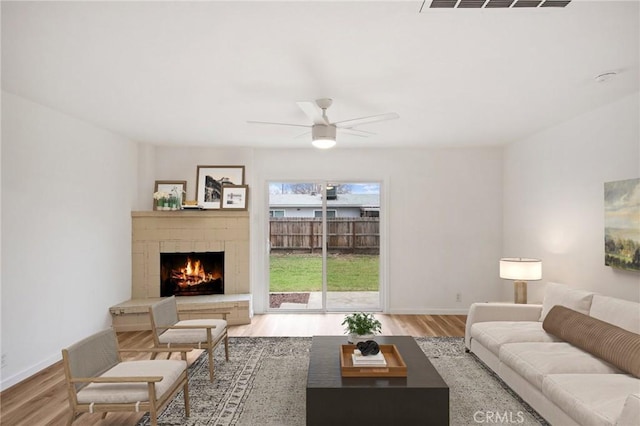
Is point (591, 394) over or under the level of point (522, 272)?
under

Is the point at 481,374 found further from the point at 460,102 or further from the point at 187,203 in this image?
the point at 187,203

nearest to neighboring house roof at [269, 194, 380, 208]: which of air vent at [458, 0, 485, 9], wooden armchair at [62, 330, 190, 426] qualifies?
wooden armchair at [62, 330, 190, 426]

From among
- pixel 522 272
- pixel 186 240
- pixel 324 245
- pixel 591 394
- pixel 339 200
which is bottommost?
pixel 591 394

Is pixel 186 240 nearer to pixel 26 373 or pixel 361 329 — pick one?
pixel 26 373

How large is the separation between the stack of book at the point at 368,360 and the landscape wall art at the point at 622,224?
2.47 m

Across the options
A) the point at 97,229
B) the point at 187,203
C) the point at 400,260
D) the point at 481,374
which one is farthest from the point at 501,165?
the point at 97,229

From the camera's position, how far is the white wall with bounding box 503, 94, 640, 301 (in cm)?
397

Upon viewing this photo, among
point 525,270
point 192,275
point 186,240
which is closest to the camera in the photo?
point 525,270

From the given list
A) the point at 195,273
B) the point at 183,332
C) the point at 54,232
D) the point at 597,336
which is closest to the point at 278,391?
the point at 183,332

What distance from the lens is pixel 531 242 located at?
18.9ft

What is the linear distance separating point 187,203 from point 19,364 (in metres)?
3.00

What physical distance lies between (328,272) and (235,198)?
193 cm

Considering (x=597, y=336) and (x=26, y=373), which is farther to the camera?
(x=26, y=373)

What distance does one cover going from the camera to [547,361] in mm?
3191
